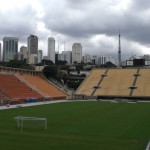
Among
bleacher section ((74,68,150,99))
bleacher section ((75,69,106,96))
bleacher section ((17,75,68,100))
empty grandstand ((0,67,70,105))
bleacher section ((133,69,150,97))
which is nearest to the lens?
empty grandstand ((0,67,70,105))

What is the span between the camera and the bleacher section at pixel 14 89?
5939 centimetres

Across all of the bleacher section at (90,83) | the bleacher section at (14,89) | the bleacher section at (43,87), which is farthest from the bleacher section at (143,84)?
the bleacher section at (14,89)

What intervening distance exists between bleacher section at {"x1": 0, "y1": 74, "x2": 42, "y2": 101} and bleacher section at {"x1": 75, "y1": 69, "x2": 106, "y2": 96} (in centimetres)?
1746

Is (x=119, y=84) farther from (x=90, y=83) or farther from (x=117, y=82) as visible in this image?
(x=90, y=83)

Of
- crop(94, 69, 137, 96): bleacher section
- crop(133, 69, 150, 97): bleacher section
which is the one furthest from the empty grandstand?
crop(133, 69, 150, 97): bleacher section

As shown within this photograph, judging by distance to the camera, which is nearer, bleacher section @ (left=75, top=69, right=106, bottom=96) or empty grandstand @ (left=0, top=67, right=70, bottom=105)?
empty grandstand @ (left=0, top=67, right=70, bottom=105)

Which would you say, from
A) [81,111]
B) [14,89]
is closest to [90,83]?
[14,89]

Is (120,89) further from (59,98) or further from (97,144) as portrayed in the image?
(97,144)

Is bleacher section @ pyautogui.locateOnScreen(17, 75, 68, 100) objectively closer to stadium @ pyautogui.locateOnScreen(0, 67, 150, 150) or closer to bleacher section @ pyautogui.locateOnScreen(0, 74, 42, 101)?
stadium @ pyautogui.locateOnScreen(0, 67, 150, 150)

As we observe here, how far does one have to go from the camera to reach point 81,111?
4197 cm

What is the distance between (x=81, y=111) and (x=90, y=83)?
46.5 metres

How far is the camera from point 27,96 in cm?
6325

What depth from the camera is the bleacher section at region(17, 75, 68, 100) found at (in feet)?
238

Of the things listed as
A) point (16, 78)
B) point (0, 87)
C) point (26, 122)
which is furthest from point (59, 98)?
point (26, 122)
